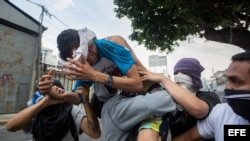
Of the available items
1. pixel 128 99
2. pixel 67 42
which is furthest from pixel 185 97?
pixel 67 42

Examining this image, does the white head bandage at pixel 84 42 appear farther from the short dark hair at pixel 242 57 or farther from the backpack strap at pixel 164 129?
the short dark hair at pixel 242 57

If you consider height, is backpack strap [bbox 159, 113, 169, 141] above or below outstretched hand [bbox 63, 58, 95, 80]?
below

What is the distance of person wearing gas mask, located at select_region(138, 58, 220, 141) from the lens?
1.53 m

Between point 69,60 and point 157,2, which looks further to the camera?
point 157,2

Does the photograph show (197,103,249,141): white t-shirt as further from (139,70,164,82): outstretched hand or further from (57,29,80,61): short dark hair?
(57,29,80,61): short dark hair

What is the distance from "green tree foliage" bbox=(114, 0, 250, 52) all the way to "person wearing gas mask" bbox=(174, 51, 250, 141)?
585 centimetres

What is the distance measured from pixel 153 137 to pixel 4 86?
12.3 meters

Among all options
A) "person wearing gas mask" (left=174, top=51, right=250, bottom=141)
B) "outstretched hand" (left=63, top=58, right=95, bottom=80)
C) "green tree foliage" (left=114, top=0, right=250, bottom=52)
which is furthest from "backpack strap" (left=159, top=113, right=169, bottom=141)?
"green tree foliage" (left=114, top=0, right=250, bottom=52)

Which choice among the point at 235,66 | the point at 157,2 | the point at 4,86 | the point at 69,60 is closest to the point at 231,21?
the point at 157,2

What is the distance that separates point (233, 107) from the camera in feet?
4.87

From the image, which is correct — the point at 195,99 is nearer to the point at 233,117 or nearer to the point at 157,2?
the point at 233,117

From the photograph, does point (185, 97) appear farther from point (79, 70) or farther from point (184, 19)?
point (184, 19)

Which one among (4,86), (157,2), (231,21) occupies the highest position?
(157,2)

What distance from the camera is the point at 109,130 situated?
1.61 m
